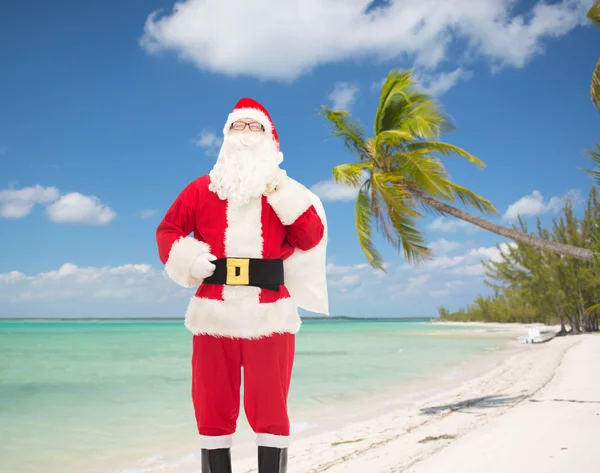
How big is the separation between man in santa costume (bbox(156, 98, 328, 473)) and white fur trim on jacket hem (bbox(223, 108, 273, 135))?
→ 2cm

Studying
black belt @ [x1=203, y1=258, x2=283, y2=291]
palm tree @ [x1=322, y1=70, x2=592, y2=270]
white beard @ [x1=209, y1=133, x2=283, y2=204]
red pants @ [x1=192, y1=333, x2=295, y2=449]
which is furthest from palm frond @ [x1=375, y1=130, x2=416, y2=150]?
red pants @ [x1=192, y1=333, x2=295, y2=449]

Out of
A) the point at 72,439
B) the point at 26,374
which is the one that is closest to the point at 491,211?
the point at 72,439

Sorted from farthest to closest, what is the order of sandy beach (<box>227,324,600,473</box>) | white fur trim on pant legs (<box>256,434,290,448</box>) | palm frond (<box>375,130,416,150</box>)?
palm frond (<box>375,130,416,150</box>)
sandy beach (<box>227,324,600,473</box>)
white fur trim on pant legs (<box>256,434,290,448</box>)

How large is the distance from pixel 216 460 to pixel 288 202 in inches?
46.3

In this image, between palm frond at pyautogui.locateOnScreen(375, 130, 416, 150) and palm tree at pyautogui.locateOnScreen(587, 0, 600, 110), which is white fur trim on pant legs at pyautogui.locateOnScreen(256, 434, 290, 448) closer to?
palm tree at pyautogui.locateOnScreen(587, 0, 600, 110)

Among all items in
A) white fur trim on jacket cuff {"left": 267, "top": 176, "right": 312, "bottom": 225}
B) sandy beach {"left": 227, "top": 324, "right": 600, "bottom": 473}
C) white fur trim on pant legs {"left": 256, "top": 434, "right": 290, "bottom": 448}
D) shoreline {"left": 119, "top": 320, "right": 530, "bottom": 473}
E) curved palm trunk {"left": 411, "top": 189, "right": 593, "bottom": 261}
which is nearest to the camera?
white fur trim on pant legs {"left": 256, "top": 434, "right": 290, "bottom": 448}

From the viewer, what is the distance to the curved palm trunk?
6.08 meters

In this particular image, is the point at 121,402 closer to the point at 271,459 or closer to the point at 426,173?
the point at 426,173

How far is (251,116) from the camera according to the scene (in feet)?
8.30

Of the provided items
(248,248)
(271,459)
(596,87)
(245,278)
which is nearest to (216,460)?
(271,459)

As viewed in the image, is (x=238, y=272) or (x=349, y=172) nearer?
(x=238, y=272)

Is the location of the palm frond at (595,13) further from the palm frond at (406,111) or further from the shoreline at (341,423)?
the shoreline at (341,423)

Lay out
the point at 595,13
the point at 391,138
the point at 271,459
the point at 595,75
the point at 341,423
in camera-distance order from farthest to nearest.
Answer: the point at 391,138 < the point at 341,423 < the point at 595,75 < the point at 595,13 < the point at 271,459

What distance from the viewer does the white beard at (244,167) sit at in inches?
92.0
